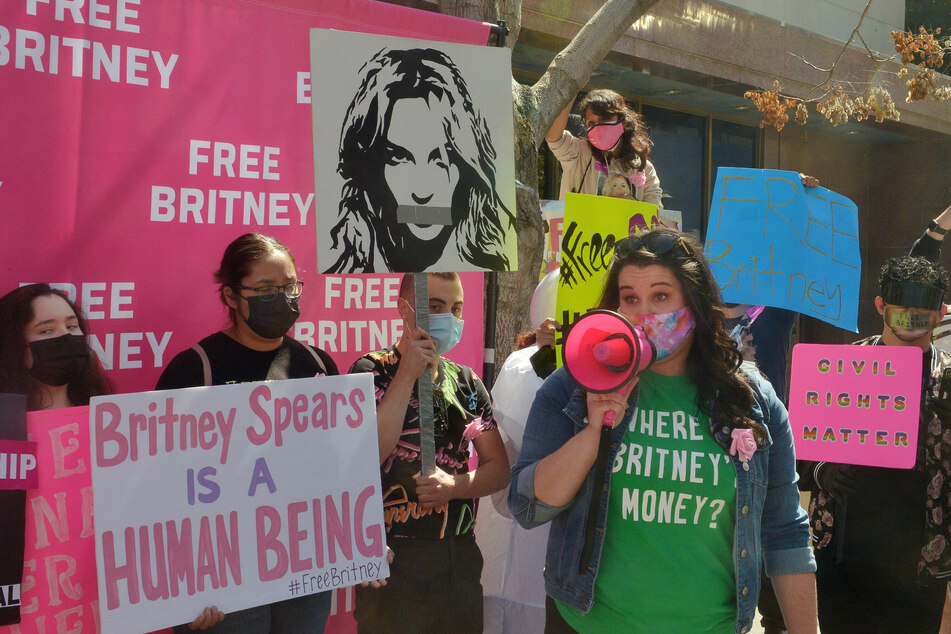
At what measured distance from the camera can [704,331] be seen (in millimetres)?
2244

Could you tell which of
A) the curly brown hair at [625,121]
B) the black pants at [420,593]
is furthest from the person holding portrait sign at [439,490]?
the curly brown hair at [625,121]

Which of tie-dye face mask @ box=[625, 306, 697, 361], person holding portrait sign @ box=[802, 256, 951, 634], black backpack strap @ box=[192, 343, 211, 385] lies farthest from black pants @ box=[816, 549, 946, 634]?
black backpack strap @ box=[192, 343, 211, 385]

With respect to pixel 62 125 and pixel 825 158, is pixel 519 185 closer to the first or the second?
pixel 62 125

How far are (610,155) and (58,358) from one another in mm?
2677

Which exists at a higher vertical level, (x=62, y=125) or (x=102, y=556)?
(x=62, y=125)

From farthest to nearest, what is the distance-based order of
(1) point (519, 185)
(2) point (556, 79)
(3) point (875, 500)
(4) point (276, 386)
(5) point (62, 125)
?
(2) point (556, 79), (1) point (519, 185), (3) point (875, 500), (5) point (62, 125), (4) point (276, 386)

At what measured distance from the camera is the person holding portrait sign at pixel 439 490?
110 inches

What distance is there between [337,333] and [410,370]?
1.00 m

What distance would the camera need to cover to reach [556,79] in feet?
16.0

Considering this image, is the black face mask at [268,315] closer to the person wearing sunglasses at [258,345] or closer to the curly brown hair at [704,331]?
the person wearing sunglasses at [258,345]

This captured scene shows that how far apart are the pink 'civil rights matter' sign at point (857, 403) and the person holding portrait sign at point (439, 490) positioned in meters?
1.35

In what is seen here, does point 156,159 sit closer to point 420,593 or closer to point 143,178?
point 143,178

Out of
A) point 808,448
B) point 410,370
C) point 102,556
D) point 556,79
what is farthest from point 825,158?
point 102,556

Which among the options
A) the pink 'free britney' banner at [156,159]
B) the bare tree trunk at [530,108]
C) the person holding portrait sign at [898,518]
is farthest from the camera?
the bare tree trunk at [530,108]
